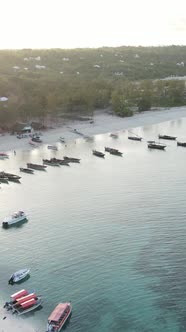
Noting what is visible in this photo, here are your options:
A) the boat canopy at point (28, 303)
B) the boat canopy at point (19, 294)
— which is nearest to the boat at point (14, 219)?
the boat canopy at point (19, 294)

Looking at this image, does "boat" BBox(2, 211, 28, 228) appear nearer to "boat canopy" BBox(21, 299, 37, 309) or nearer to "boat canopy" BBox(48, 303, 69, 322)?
"boat canopy" BBox(21, 299, 37, 309)

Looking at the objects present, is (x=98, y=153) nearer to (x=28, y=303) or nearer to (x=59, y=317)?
(x=28, y=303)

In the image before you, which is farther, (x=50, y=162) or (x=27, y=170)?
(x=50, y=162)

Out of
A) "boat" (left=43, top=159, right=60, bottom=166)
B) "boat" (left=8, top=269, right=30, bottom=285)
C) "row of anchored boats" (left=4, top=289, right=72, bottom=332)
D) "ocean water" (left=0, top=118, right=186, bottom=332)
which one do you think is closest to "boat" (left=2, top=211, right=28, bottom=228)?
"ocean water" (left=0, top=118, right=186, bottom=332)

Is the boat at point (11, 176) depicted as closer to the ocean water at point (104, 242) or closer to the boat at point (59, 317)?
the ocean water at point (104, 242)

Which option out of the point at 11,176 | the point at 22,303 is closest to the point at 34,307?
the point at 22,303

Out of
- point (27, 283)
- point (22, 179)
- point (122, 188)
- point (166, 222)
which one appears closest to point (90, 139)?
point (22, 179)
